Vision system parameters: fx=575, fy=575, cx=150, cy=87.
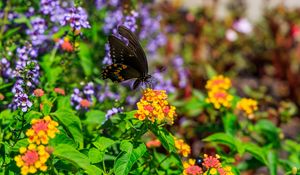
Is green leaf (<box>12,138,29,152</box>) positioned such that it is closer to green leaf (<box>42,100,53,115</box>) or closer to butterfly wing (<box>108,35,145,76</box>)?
green leaf (<box>42,100,53,115</box>)

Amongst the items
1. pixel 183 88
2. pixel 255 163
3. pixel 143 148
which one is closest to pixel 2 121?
pixel 143 148

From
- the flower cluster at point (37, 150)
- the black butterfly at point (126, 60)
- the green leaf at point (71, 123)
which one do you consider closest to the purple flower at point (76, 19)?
the black butterfly at point (126, 60)

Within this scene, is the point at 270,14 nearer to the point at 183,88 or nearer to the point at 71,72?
the point at 183,88

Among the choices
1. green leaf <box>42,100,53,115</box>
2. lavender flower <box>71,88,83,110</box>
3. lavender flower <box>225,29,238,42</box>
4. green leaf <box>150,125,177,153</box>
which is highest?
lavender flower <box>225,29,238,42</box>

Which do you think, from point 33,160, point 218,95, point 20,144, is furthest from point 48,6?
point 33,160

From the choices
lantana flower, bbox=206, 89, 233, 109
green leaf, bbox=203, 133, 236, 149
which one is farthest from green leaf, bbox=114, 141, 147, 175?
lantana flower, bbox=206, 89, 233, 109

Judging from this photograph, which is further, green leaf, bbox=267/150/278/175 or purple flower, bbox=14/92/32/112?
green leaf, bbox=267/150/278/175

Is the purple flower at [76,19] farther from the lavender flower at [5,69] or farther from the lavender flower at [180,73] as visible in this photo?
the lavender flower at [180,73]
